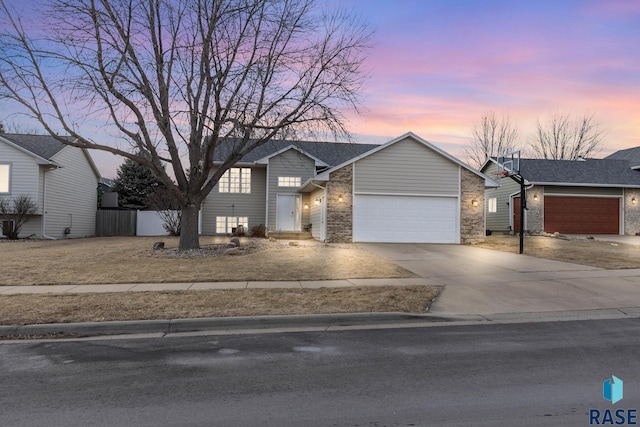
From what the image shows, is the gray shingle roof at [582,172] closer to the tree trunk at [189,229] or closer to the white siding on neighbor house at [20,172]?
the tree trunk at [189,229]

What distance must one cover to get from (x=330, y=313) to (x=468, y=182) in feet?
52.0

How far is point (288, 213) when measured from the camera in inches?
1001

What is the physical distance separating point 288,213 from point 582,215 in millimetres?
17684

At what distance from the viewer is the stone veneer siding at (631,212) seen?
85.3ft

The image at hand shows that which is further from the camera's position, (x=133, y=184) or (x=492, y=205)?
(x=133, y=184)

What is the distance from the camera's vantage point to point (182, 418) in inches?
142

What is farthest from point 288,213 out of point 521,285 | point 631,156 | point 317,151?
point 631,156

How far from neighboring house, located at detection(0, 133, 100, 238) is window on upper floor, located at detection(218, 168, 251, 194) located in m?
8.81

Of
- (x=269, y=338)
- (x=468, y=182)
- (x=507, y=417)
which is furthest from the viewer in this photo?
(x=468, y=182)

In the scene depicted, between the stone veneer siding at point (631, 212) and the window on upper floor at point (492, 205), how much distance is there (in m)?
7.29

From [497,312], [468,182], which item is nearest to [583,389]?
[497,312]

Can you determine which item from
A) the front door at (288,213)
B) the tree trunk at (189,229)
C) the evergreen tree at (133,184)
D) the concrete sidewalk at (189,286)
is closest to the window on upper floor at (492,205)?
the front door at (288,213)

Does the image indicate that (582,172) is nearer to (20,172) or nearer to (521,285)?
(521,285)

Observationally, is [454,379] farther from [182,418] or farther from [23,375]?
[23,375]
